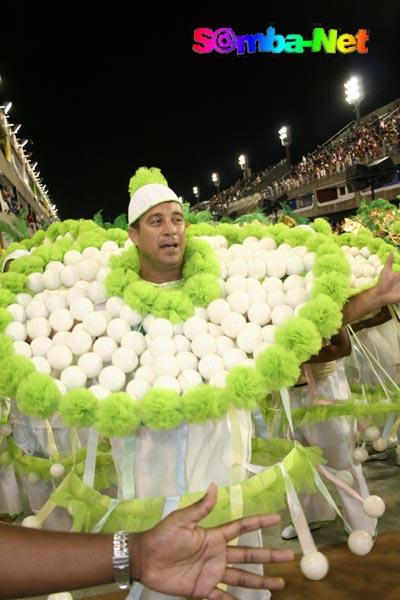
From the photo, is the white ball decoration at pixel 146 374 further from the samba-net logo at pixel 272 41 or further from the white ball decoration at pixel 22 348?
the samba-net logo at pixel 272 41

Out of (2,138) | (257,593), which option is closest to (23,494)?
(257,593)

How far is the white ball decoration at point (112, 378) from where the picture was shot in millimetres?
2111

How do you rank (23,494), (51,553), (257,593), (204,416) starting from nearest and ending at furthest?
1. (51,553)
2. (204,416)
3. (257,593)
4. (23,494)

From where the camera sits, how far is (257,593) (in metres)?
2.39

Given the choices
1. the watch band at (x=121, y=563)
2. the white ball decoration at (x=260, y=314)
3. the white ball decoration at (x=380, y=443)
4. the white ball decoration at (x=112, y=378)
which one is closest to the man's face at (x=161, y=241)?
the white ball decoration at (x=260, y=314)

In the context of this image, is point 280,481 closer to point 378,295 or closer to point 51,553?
point 378,295

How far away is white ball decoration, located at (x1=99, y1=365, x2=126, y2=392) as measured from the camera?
2111mm

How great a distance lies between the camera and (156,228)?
7.81 feet

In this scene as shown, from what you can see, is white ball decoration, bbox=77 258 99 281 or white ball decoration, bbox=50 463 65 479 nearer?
white ball decoration, bbox=77 258 99 281

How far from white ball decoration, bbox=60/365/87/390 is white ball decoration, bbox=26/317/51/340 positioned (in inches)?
9.6

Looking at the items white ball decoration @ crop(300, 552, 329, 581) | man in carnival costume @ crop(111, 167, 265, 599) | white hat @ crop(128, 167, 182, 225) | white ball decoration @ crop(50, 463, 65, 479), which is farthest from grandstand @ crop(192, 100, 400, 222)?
white ball decoration @ crop(300, 552, 329, 581)

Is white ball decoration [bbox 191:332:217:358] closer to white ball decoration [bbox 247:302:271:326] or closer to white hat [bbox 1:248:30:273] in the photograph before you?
white ball decoration [bbox 247:302:271:326]

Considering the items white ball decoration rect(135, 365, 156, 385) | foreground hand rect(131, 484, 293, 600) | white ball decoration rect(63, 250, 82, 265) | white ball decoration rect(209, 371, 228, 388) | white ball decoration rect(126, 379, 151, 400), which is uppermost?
white ball decoration rect(63, 250, 82, 265)

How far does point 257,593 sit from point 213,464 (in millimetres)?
655
